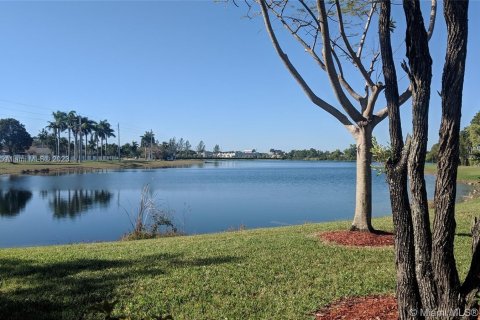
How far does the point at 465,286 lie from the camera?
3.31 meters

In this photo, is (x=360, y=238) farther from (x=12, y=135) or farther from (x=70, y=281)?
(x=12, y=135)

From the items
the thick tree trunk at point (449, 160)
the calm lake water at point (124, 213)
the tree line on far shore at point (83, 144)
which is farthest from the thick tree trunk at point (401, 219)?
the tree line on far shore at point (83, 144)

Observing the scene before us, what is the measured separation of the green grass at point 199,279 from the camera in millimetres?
5023

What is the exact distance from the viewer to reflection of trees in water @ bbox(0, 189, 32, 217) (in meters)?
22.5

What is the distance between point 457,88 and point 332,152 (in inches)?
6555

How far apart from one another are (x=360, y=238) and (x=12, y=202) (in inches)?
956

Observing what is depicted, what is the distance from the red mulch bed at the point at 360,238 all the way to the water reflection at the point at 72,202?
1474cm

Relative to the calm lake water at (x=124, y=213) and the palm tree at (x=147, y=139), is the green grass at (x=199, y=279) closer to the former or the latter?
the calm lake water at (x=124, y=213)

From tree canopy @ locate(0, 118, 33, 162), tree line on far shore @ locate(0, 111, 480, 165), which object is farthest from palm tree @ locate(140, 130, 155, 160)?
tree canopy @ locate(0, 118, 33, 162)

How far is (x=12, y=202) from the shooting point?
26.9 m

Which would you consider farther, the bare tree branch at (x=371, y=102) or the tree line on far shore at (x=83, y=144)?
the tree line on far shore at (x=83, y=144)

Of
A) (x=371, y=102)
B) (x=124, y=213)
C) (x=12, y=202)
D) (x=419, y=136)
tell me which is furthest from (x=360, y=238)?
(x=12, y=202)

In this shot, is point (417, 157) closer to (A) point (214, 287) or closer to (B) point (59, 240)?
(A) point (214, 287)

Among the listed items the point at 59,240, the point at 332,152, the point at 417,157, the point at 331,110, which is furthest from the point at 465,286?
the point at 332,152
